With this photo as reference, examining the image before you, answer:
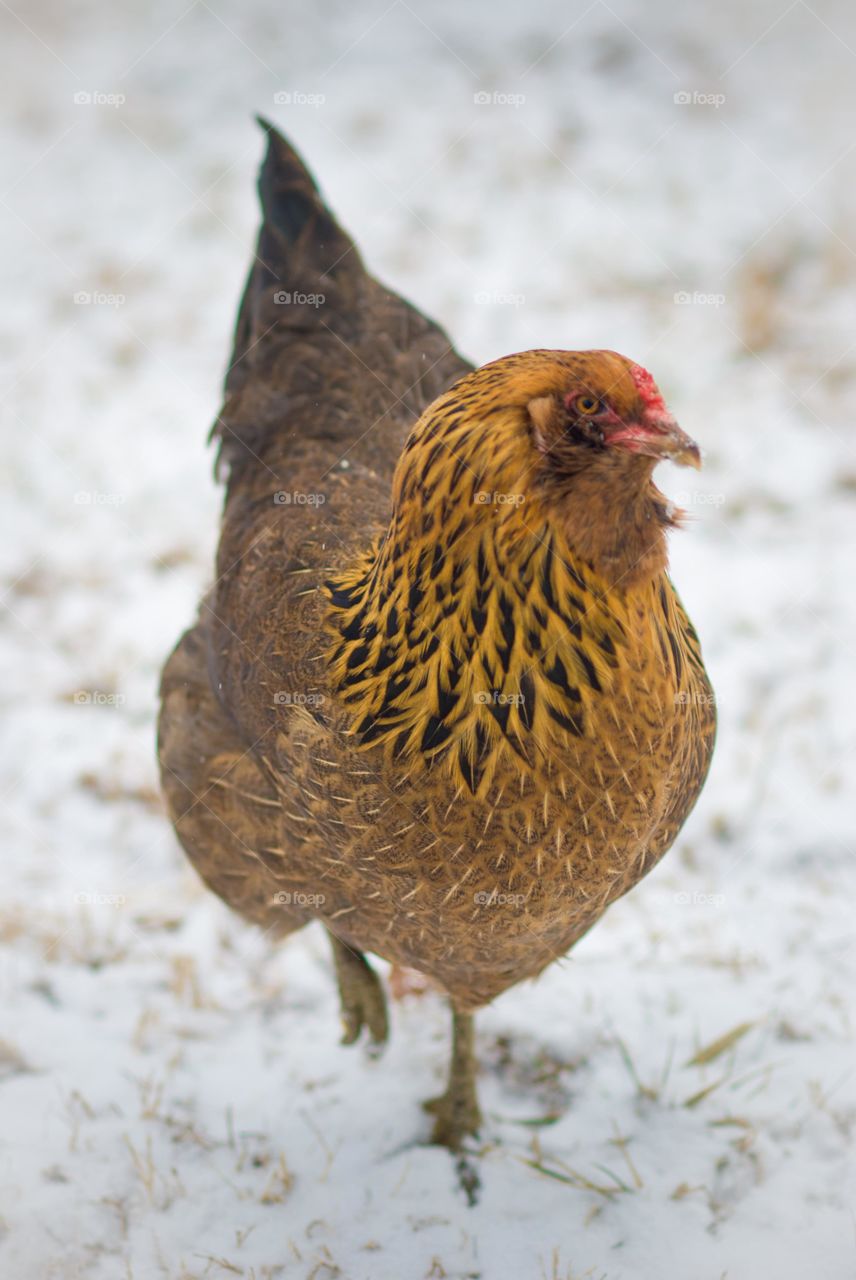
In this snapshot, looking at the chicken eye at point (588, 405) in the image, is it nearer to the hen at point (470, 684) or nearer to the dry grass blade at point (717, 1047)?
the hen at point (470, 684)

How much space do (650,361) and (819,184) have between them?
6.32 feet

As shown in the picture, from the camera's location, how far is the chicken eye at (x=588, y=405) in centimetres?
176

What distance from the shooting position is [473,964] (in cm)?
229

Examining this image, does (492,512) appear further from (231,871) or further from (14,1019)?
(14,1019)

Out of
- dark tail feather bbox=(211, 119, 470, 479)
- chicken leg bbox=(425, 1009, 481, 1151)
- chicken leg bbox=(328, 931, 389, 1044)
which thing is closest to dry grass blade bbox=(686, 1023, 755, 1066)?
chicken leg bbox=(425, 1009, 481, 1151)

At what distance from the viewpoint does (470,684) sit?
6.16 ft

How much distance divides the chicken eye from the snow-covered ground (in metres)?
1.98

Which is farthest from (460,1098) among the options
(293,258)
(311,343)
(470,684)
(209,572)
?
(209,572)

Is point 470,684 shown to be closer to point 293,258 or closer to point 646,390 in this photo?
point 646,390

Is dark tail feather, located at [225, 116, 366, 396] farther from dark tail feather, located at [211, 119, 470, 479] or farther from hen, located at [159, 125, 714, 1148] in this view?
hen, located at [159, 125, 714, 1148]

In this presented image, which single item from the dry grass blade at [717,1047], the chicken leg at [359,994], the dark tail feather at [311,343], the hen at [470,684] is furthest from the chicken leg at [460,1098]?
the dark tail feather at [311,343]

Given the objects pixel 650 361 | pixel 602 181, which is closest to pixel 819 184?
pixel 602 181

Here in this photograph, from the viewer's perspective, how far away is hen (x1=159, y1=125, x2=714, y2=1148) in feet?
5.86

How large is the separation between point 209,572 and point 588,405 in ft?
11.1
